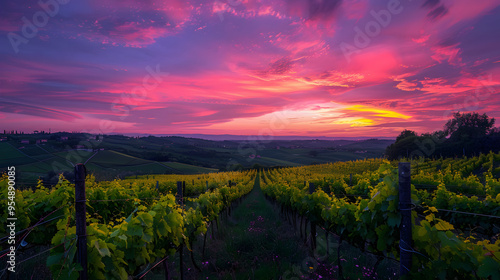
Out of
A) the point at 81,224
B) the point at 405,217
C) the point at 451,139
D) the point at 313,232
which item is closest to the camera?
the point at 81,224

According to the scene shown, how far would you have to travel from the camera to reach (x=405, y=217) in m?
3.02

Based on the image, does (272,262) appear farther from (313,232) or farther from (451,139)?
(451,139)

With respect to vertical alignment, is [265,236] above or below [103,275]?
below

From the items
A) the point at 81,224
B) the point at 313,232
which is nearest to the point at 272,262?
the point at 313,232

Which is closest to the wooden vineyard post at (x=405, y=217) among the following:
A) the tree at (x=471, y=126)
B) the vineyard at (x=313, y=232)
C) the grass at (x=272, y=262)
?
the vineyard at (x=313, y=232)

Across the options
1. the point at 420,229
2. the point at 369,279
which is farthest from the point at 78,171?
the point at 369,279

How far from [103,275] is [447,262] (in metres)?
3.63

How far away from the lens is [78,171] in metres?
2.50

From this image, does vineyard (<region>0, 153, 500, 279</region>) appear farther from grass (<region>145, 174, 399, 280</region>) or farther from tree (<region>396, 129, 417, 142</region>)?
tree (<region>396, 129, 417, 142</region>)

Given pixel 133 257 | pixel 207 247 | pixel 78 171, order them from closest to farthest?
pixel 78 171
pixel 133 257
pixel 207 247

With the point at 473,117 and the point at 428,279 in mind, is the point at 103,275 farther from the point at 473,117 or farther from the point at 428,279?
the point at 473,117

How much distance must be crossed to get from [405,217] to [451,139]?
7051 centimetres

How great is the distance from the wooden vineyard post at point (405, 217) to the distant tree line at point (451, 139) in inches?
2223

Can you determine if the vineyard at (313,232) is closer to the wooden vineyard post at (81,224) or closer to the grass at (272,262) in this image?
the wooden vineyard post at (81,224)
